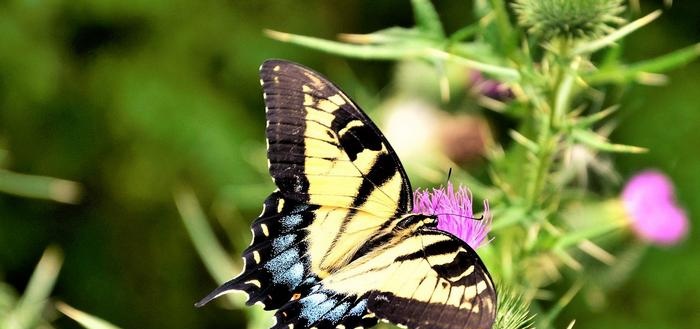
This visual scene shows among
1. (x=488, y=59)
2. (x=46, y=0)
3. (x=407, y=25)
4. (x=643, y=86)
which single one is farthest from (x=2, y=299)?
(x=643, y=86)

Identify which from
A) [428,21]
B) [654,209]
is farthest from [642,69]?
[654,209]

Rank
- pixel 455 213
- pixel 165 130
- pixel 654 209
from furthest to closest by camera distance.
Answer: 1. pixel 165 130
2. pixel 654 209
3. pixel 455 213

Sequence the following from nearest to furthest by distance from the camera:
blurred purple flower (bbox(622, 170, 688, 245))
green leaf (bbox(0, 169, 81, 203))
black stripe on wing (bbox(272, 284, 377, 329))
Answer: black stripe on wing (bbox(272, 284, 377, 329)), green leaf (bbox(0, 169, 81, 203)), blurred purple flower (bbox(622, 170, 688, 245))

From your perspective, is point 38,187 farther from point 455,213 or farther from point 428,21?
point 455,213

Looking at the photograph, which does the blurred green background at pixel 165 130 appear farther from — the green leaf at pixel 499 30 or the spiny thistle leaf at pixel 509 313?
the spiny thistle leaf at pixel 509 313

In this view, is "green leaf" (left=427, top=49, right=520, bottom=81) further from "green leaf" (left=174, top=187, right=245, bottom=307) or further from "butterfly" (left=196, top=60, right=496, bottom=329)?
"green leaf" (left=174, top=187, right=245, bottom=307)

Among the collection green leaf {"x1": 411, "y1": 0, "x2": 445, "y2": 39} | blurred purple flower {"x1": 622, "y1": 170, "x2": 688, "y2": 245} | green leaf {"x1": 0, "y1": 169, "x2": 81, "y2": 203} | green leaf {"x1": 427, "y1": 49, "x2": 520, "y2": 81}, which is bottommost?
blurred purple flower {"x1": 622, "y1": 170, "x2": 688, "y2": 245}

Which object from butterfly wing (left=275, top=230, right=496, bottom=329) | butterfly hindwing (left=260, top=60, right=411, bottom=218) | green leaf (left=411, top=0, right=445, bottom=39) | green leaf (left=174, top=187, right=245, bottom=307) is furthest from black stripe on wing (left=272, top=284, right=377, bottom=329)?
green leaf (left=411, top=0, right=445, bottom=39)
